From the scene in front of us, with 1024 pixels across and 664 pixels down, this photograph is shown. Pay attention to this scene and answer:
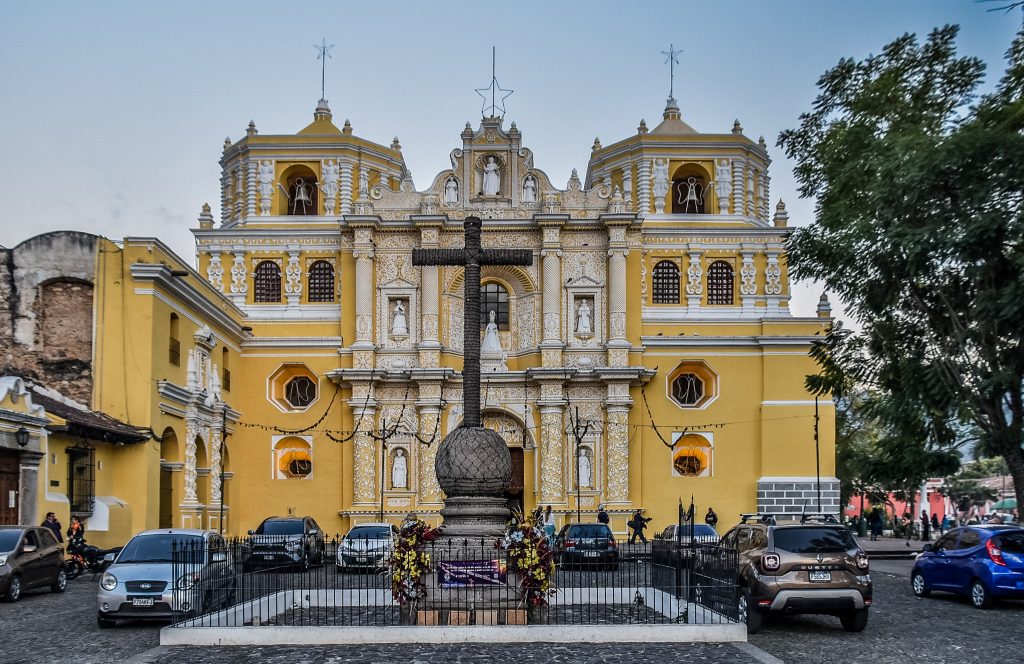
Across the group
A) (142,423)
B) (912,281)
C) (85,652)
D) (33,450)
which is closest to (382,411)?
(142,423)

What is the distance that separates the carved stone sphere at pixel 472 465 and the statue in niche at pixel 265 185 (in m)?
27.1

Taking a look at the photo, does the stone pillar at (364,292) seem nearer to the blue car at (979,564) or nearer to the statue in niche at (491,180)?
the statue in niche at (491,180)

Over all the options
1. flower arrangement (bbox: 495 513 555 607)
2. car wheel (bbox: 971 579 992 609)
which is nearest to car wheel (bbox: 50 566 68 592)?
flower arrangement (bbox: 495 513 555 607)

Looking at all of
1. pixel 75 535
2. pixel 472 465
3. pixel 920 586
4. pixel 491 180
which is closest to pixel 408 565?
pixel 472 465

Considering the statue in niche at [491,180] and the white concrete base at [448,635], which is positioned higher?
the statue in niche at [491,180]

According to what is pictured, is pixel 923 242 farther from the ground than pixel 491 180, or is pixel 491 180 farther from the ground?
pixel 491 180

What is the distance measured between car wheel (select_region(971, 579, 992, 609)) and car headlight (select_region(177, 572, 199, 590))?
11.9 m

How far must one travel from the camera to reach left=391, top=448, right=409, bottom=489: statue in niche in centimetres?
3825

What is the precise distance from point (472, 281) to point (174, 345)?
1512 centimetres

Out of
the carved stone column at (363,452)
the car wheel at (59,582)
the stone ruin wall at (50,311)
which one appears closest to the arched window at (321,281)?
the carved stone column at (363,452)

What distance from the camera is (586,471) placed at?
3819cm

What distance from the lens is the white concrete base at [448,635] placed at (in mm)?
12781

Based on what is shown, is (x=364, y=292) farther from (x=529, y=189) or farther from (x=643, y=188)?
(x=643, y=188)

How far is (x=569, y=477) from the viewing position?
A: 125 feet
